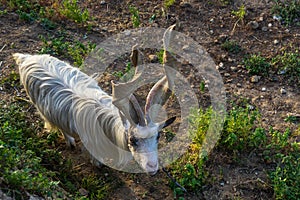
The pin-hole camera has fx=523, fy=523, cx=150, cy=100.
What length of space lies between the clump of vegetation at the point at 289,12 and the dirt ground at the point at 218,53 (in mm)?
130

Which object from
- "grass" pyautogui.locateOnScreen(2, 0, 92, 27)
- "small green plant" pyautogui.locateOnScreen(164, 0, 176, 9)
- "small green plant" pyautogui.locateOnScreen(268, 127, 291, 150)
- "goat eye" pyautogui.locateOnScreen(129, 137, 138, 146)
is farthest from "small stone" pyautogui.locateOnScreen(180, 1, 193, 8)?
"goat eye" pyautogui.locateOnScreen(129, 137, 138, 146)

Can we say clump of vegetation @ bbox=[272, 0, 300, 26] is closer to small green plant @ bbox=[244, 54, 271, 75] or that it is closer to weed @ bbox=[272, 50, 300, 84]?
weed @ bbox=[272, 50, 300, 84]

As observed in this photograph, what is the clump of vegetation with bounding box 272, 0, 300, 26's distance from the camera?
8.05 m

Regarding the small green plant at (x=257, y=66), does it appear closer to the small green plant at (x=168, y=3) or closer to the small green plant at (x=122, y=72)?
the small green plant at (x=122, y=72)

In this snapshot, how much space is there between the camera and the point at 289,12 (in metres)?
8.10

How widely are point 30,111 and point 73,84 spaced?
0.98 meters

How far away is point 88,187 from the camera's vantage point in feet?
18.0

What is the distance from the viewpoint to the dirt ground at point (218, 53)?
18.7 feet

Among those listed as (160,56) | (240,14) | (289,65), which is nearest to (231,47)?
(240,14)

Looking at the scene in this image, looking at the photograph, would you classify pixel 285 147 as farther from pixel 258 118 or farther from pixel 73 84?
pixel 73 84

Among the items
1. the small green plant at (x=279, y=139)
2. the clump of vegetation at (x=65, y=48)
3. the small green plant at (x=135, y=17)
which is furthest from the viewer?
the small green plant at (x=135, y=17)

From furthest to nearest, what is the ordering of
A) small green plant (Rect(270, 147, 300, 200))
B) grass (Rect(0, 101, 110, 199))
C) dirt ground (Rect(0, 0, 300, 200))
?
1. dirt ground (Rect(0, 0, 300, 200))
2. small green plant (Rect(270, 147, 300, 200))
3. grass (Rect(0, 101, 110, 199))

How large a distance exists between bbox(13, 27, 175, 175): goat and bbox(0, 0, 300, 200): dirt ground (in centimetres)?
45

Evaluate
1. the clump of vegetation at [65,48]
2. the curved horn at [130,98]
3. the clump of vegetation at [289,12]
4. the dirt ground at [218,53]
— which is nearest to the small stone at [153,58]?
the dirt ground at [218,53]
